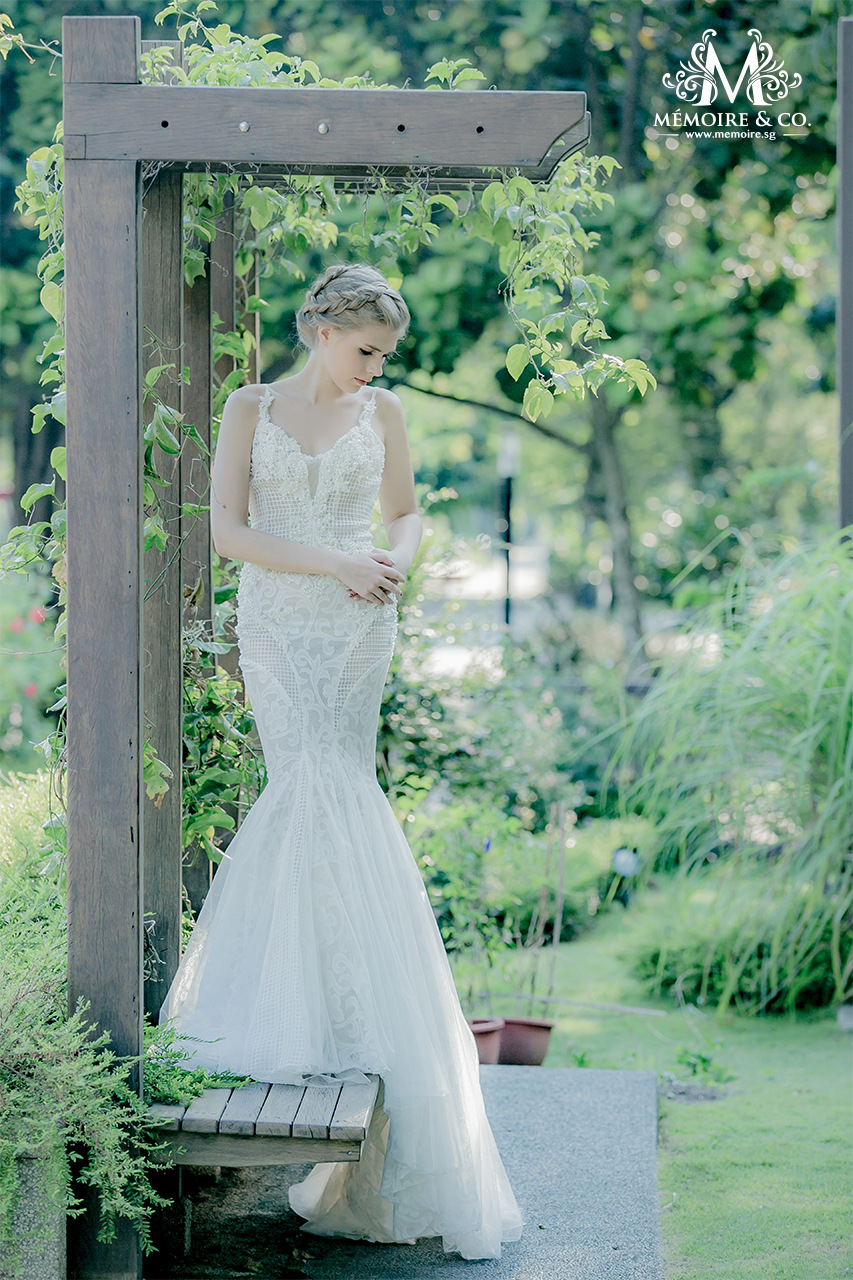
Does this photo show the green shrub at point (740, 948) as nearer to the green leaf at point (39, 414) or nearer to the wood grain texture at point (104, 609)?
the wood grain texture at point (104, 609)

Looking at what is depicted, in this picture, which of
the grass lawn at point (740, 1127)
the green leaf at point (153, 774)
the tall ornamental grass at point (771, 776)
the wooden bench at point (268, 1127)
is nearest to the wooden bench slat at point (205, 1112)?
the wooden bench at point (268, 1127)

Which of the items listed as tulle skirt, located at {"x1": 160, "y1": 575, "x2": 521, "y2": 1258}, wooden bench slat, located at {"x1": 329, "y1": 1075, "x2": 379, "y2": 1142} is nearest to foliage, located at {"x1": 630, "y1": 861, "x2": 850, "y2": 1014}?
tulle skirt, located at {"x1": 160, "y1": 575, "x2": 521, "y2": 1258}

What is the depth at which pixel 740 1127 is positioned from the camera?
3.44 metres

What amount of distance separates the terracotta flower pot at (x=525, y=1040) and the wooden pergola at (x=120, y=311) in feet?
5.82

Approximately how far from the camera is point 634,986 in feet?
15.7

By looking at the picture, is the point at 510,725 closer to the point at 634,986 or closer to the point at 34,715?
the point at 634,986

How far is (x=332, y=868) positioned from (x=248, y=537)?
0.70 meters

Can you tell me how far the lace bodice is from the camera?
8.64 ft

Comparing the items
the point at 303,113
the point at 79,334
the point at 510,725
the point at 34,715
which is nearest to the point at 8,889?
the point at 79,334

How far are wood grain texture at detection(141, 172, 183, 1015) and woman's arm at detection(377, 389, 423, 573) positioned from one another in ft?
1.54

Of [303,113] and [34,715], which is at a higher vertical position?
[303,113]

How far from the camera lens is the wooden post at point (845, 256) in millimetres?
4699

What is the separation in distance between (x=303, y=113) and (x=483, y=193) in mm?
600

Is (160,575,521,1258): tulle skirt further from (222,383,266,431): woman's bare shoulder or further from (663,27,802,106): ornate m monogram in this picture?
(663,27,802,106): ornate m monogram
